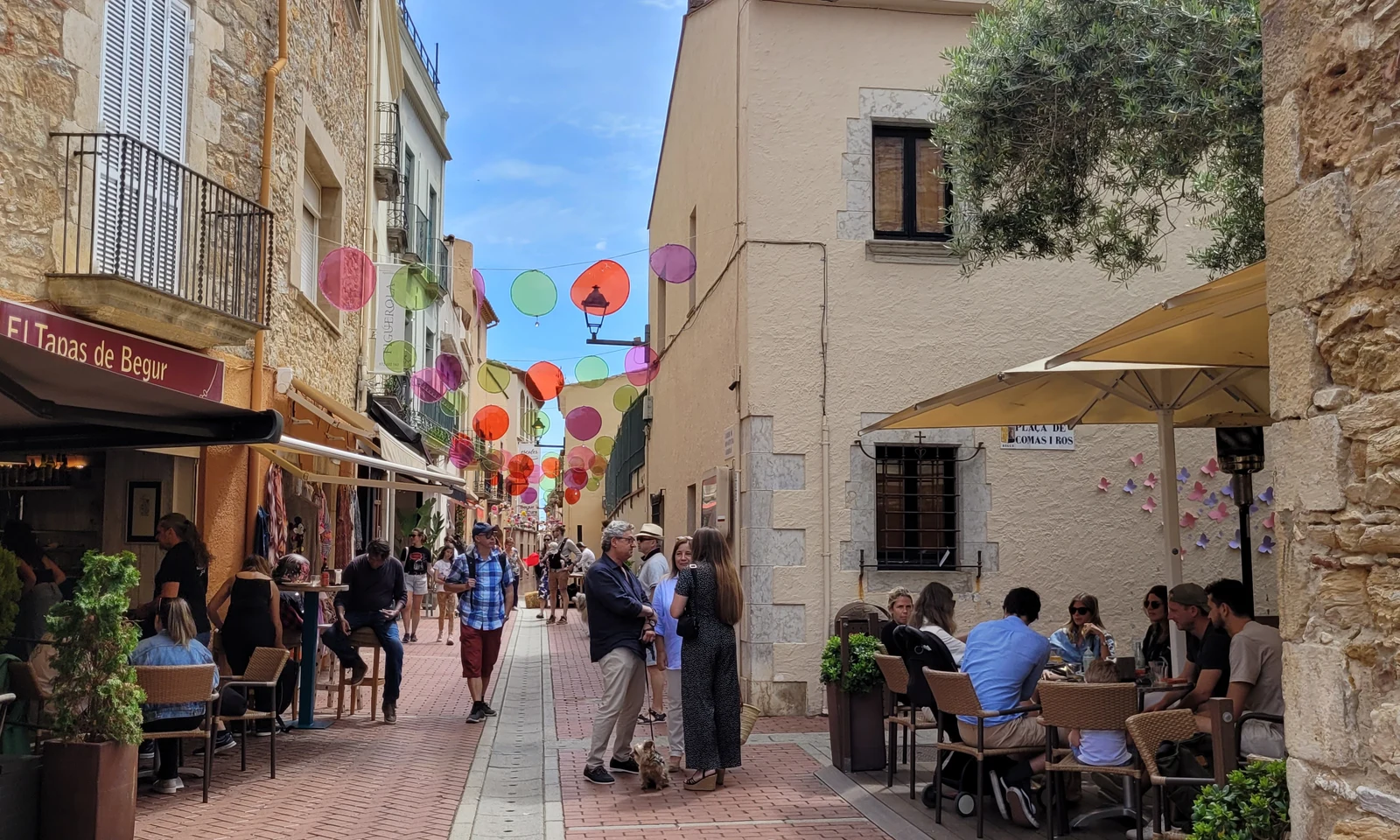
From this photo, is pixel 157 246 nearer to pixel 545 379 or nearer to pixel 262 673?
pixel 262 673

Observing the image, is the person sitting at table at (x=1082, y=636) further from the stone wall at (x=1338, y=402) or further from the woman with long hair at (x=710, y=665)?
the stone wall at (x=1338, y=402)

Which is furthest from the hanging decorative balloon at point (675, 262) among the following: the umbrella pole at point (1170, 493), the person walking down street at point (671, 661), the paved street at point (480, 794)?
the umbrella pole at point (1170, 493)

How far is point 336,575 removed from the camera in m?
14.7

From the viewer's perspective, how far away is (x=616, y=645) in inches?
316

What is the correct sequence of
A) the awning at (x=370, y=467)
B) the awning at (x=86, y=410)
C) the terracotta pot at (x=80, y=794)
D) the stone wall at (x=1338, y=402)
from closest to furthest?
the stone wall at (x=1338, y=402) → the awning at (x=86, y=410) → the terracotta pot at (x=80, y=794) → the awning at (x=370, y=467)

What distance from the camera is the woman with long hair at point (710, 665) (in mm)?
7516

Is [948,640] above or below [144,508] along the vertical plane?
below

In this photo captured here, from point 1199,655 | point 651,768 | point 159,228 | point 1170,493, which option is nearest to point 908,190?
point 1170,493

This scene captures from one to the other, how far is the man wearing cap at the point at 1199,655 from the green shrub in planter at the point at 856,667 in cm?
196

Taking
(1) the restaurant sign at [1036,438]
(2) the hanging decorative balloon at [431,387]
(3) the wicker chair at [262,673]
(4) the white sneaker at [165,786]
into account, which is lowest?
(4) the white sneaker at [165,786]

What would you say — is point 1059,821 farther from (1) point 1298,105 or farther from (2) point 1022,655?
(1) point 1298,105

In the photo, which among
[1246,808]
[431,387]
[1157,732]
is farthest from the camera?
[431,387]

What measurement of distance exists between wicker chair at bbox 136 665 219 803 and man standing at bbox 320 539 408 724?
303 cm

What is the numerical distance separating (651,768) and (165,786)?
309 cm
